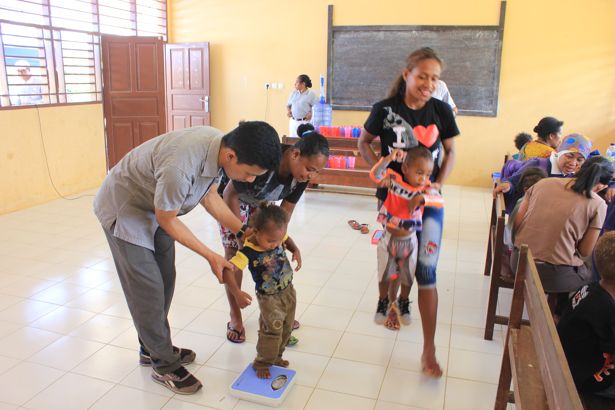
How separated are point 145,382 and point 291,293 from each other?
32.6 inches

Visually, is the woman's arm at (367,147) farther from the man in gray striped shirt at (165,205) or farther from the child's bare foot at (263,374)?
the child's bare foot at (263,374)

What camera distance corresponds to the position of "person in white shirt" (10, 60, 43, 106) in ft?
17.5

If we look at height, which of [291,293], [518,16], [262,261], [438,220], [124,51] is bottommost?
[291,293]

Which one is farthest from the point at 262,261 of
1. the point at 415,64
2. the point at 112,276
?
the point at 112,276

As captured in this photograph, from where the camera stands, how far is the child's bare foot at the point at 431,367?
240 centimetres

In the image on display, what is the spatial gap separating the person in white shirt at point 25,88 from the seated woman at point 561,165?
496 centimetres

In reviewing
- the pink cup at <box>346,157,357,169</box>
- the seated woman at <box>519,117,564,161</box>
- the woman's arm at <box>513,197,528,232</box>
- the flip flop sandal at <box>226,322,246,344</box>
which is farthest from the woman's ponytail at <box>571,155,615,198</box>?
the pink cup at <box>346,157,357,169</box>

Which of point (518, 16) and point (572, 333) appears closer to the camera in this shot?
point (572, 333)

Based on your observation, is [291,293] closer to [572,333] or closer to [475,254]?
[572,333]

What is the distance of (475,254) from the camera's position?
4.24 meters

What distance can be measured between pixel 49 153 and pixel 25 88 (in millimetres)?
765

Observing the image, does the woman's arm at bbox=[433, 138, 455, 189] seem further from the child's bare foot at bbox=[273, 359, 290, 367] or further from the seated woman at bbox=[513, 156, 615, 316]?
the child's bare foot at bbox=[273, 359, 290, 367]

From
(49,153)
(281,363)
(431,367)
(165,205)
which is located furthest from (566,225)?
(49,153)

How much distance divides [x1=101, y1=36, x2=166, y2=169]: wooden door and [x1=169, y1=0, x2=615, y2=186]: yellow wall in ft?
4.28
